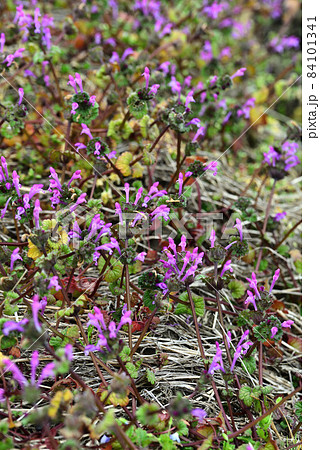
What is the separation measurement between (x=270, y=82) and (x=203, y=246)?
2.64 meters

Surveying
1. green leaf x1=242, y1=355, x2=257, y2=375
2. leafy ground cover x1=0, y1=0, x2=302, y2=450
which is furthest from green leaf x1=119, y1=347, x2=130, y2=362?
green leaf x1=242, y1=355, x2=257, y2=375

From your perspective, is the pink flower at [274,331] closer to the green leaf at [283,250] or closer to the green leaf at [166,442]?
the green leaf at [166,442]

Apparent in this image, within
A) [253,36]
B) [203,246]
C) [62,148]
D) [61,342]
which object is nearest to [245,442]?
[61,342]

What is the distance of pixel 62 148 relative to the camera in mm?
2814

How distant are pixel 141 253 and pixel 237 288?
758mm

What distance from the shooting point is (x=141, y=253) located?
6.21 ft

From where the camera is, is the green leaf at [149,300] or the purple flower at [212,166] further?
the purple flower at [212,166]

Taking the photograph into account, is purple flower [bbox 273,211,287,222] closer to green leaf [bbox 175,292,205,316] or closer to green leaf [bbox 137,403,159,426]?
green leaf [bbox 175,292,205,316]

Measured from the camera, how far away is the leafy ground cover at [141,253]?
1.69 meters

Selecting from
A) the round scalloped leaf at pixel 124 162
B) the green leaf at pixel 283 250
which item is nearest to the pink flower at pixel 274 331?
the green leaf at pixel 283 250

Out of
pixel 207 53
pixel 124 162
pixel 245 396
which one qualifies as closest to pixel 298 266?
pixel 245 396

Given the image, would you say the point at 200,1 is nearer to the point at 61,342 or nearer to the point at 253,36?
the point at 253,36

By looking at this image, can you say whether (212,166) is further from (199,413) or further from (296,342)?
(199,413)

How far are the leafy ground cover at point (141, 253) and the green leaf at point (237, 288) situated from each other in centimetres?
1
